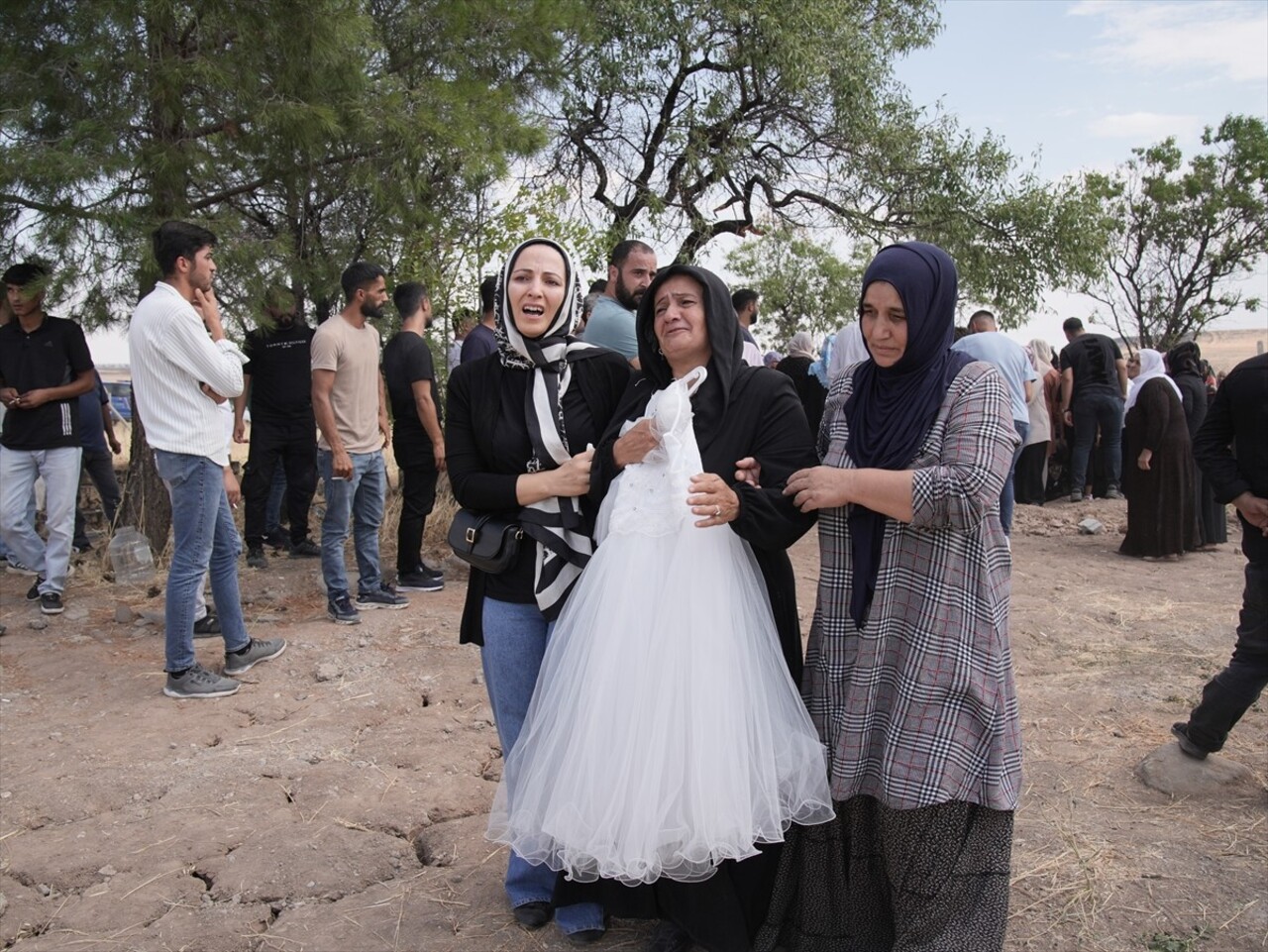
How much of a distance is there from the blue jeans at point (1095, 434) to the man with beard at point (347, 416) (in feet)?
26.0

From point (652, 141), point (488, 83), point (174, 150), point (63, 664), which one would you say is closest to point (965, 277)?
point (652, 141)

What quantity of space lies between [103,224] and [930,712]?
5266 mm

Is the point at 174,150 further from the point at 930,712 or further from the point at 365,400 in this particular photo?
the point at 930,712

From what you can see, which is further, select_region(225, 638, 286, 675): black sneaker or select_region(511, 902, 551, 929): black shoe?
select_region(225, 638, 286, 675): black sneaker

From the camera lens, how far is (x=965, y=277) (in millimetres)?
11680

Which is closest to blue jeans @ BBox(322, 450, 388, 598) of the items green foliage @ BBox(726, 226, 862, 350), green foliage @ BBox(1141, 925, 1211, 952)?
green foliage @ BBox(1141, 925, 1211, 952)

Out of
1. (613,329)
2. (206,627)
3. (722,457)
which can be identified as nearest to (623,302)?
(613,329)

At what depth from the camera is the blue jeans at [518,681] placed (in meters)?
2.76

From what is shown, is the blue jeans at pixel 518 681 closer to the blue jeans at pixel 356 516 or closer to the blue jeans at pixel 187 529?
the blue jeans at pixel 187 529

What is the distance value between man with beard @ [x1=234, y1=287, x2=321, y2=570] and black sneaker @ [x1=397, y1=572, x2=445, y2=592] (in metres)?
1.05

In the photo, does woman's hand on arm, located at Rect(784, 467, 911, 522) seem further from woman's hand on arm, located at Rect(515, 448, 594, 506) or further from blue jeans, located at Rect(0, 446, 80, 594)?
blue jeans, located at Rect(0, 446, 80, 594)

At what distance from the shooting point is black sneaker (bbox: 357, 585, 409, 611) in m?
6.05

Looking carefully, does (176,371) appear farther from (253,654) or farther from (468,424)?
(468,424)

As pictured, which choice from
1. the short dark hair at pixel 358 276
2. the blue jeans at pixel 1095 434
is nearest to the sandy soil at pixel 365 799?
the short dark hair at pixel 358 276
